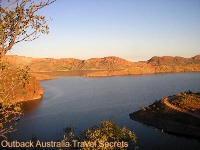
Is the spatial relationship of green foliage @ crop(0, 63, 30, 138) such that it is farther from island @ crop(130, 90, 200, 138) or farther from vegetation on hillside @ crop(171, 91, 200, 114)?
vegetation on hillside @ crop(171, 91, 200, 114)

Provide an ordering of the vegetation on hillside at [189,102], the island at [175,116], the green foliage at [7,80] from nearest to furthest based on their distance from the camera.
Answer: the green foliage at [7,80] < the island at [175,116] < the vegetation on hillside at [189,102]

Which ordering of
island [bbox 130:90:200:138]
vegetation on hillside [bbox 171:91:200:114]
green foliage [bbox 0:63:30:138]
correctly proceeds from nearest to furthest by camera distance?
green foliage [bbox 0:63:30:138], island [bbox 130:90:200:138], vegetation on hillside [bbox 171:91:200:114]

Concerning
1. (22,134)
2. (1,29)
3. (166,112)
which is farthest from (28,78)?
(166,112)

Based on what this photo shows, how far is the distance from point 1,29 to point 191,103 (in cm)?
6351

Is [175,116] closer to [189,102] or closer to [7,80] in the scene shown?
[189,102]

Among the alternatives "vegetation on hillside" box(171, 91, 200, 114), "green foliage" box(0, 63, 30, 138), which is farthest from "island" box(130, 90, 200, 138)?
"green foliage" box(0, 63, 30, 138)

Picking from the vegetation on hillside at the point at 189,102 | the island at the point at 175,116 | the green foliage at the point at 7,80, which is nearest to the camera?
the green foliage at the point at 7,80

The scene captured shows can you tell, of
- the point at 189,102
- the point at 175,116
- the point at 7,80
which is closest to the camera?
the point at 7,80

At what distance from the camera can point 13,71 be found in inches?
509

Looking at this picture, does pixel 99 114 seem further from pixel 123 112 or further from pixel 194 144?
pixel 194 144

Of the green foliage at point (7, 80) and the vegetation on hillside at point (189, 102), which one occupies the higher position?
the green foliage at point (7, 80)

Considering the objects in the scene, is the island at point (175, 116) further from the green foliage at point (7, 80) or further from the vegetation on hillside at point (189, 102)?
the green foliage at point (7, 80)

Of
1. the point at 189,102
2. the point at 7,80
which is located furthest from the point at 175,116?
the point at 7,80

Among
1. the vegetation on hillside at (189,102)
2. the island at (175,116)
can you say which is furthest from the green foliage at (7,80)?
the vegetation on hillside at (189,102)
